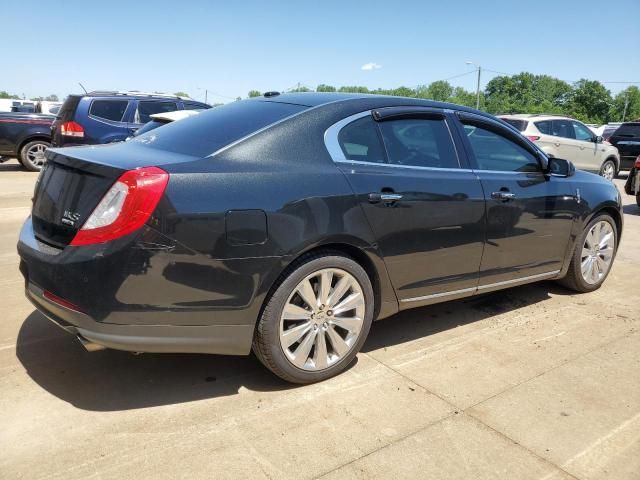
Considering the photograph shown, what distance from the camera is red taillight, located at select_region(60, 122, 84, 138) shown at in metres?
10.4

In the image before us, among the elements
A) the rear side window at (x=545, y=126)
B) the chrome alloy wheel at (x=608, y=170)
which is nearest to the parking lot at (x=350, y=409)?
the rear side window at (x=545, y=126)

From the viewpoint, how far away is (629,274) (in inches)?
224

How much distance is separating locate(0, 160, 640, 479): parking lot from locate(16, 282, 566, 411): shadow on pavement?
0.5 inches

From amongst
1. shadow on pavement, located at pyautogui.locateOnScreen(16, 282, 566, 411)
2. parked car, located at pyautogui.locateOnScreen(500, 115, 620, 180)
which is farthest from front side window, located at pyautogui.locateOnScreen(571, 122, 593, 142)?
shadow on pavement, located at pyautogui.locateOnScreen(16, 282, 566, 411)

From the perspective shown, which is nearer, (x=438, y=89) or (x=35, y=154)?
(x=35, y=154)

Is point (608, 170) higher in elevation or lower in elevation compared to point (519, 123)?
lower

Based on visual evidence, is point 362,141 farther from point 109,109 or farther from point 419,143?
point 109,109

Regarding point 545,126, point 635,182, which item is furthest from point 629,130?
point 635,182

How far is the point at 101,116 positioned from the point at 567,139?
33.4ft

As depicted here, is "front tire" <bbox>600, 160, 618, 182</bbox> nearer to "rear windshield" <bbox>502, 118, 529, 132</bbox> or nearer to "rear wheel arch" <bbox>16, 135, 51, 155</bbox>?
"rear windshield" <bbox>502, 118, 529, 132</bbox>

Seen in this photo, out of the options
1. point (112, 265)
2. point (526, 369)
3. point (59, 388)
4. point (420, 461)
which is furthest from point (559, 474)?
point (59, 388)

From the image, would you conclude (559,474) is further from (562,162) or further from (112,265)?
(562,162)

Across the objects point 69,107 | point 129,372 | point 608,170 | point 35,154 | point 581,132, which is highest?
point 581,132

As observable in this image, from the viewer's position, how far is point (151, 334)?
103 inches
